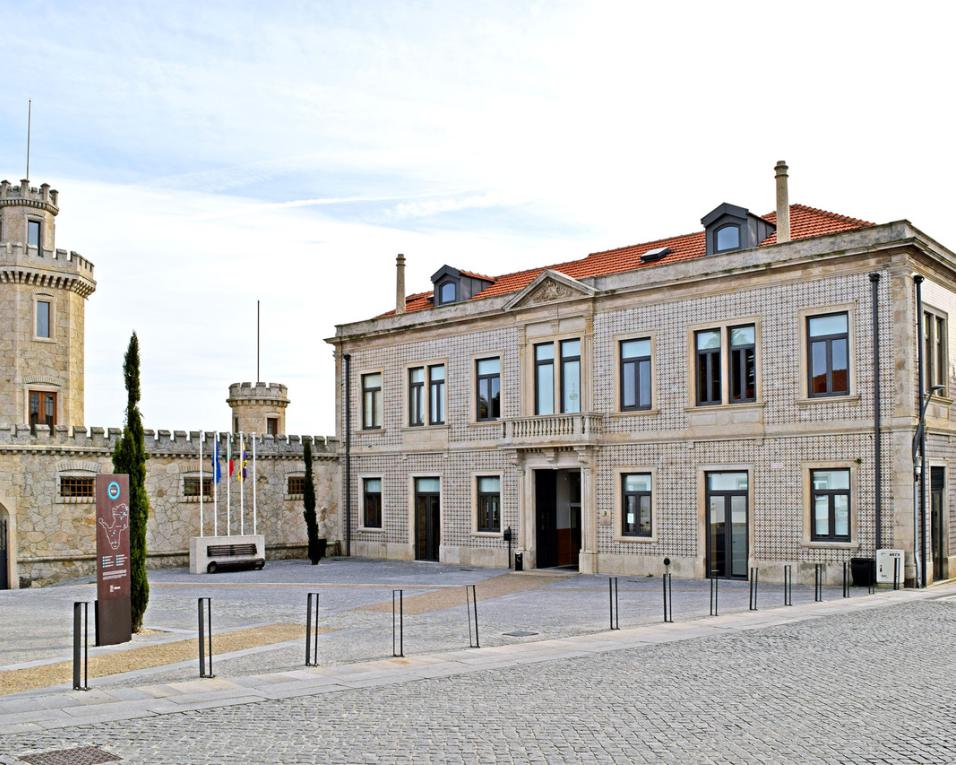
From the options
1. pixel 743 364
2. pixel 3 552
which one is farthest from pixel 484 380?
pixel 3 552

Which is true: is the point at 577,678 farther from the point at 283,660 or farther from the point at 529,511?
the point at 529,511

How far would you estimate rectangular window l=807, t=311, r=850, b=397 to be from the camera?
25.7 m

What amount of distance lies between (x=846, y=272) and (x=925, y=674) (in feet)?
46.6

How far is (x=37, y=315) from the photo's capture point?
44719 mm

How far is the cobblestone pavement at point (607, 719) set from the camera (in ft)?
31.3

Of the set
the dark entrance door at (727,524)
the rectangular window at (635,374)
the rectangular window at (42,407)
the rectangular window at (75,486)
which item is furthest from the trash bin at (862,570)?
the rectangular window at (42,407)

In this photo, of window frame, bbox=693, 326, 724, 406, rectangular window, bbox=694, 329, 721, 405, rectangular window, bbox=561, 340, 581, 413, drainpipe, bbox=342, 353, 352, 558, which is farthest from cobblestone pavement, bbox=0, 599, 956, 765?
drainpipe, bbox=342, 353, 352, 558

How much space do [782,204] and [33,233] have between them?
33.8 metres

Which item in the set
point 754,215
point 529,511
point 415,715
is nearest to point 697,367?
point 754,215

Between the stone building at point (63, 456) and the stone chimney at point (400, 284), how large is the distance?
5922mm

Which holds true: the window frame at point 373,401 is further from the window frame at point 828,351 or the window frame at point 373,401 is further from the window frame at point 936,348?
the window frame at point 936,348

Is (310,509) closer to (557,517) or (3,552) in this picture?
(557,517)

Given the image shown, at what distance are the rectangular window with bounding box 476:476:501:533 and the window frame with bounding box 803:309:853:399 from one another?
11.2 m

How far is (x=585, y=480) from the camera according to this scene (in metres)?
30.7
